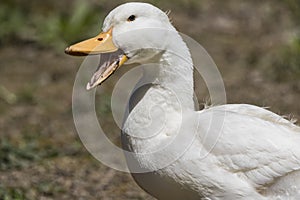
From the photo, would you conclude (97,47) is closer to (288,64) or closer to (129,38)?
(129,38)

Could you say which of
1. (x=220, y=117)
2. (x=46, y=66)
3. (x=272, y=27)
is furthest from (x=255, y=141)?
(x=272, y=27)

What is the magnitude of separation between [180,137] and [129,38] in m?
0.61

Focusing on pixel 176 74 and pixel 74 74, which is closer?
pixel 176 74

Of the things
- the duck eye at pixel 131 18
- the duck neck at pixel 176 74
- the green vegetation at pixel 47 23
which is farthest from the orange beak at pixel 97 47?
the green vegetation at pixel 47 23

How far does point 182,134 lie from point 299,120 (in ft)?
9.56

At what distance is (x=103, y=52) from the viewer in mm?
4203

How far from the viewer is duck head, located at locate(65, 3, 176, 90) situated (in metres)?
4.20

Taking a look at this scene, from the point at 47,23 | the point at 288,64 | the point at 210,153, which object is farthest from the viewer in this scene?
the point at 47,23

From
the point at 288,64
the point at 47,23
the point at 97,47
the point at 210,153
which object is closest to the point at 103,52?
the point at 97,47

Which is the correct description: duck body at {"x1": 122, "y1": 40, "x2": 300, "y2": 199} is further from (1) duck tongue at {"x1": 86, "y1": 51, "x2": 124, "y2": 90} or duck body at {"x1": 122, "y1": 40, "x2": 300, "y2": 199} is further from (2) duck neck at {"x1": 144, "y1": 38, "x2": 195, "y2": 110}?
(1) duck tongue at {"x1": 86, "y1": 51, "x2": 124, "y2": 90}

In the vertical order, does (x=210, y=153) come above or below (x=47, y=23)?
above

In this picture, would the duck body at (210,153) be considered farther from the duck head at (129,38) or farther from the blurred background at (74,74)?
the blurred background at (74,74)

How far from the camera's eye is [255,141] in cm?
423

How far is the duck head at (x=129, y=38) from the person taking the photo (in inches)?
165
